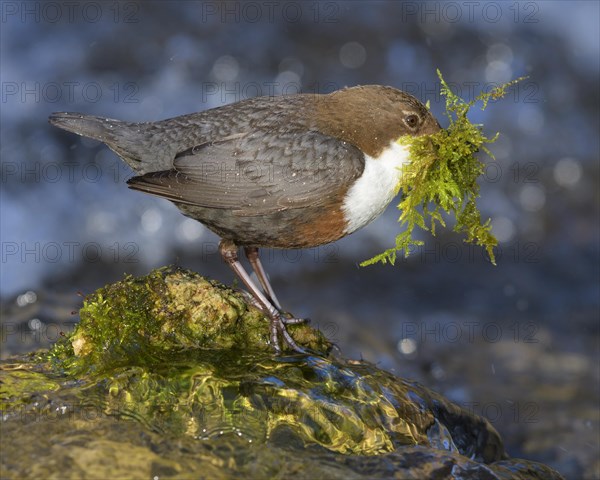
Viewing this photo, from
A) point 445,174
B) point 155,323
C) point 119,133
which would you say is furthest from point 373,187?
point 119,133

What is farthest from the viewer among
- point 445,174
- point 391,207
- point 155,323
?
point 391,207

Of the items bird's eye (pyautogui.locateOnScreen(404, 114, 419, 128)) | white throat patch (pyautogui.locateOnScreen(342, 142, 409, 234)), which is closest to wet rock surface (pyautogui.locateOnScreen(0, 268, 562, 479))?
white throat patch (pyautogui.locateOnScreen(342, 142, 409, 234))

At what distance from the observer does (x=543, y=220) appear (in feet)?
27.4

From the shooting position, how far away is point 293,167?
13.6 ft

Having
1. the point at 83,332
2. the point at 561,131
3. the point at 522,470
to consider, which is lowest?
the point at 522,470

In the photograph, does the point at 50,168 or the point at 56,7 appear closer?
the point at 50,168

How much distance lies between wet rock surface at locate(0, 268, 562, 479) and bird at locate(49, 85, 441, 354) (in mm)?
378

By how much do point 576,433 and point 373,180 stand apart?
3.06 metres

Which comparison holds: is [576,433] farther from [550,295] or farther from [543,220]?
[543,220]

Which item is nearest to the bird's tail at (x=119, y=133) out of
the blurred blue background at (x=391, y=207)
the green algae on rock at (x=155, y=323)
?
the green algae on rock at (x=155, y=323)

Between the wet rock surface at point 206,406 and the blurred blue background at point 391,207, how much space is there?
2.57 metres

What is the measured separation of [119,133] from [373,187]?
145 cm

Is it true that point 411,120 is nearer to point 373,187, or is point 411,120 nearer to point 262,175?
point 373,187

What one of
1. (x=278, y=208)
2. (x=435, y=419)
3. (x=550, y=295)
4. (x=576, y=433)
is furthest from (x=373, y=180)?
(x=550, y=295)
